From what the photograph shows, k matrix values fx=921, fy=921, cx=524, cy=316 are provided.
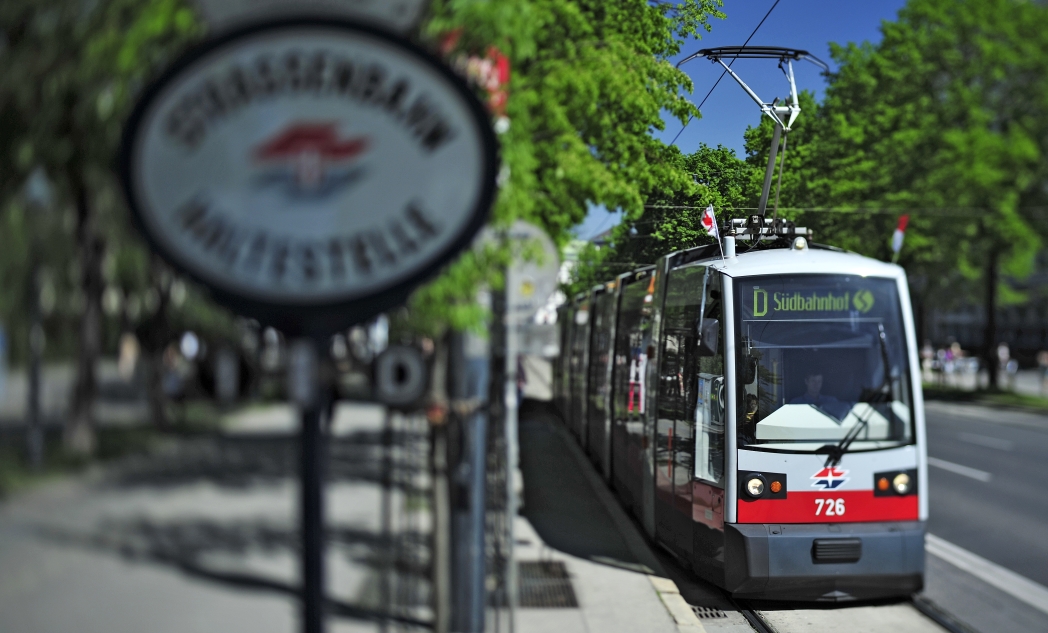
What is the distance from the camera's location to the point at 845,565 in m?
5.07

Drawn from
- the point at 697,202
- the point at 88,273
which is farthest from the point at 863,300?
the point at 88,273

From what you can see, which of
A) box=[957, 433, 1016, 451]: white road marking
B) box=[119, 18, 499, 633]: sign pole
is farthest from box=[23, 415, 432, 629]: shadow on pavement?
box=[957, 433, 1016, 451]: white road marking

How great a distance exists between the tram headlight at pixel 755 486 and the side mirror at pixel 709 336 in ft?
2.63

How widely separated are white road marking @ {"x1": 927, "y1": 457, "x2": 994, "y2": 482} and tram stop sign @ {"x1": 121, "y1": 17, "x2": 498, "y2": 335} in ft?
45.8

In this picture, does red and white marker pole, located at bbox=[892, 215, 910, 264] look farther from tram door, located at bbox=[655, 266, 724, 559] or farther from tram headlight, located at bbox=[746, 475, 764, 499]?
tram headlight, located at bbox=[746, 475, 764, 499]

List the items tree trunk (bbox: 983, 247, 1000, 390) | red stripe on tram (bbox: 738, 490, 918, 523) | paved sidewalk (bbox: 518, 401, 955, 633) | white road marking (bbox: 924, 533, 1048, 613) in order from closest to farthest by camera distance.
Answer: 1. tree trunk (bbox: 983, 247, 1000, 390)
2. paved sidewalk (bbox: 518, 401, 955, 633)
3. red stripe on tram (bbox: 738, 490, 918, 523)
4. white road marking (bbox: 924, 533, 1048, 613)

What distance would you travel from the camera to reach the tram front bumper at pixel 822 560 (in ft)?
16.6

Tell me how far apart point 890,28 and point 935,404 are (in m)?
3.02

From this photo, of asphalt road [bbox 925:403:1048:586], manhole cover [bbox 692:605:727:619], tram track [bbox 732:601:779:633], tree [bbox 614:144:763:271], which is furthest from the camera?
asphalt road [bbox 925:403:1048:586]

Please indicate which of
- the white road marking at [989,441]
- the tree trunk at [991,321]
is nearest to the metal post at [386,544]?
the tree trunk at [991,321]

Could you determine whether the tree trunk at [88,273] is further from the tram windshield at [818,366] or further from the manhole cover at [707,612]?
the manhole cover at [707,612]

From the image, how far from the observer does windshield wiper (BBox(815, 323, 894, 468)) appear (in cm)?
556

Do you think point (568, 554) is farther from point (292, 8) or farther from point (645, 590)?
point (292, 8)

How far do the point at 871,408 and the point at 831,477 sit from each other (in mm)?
552
